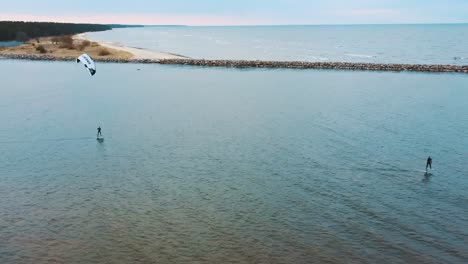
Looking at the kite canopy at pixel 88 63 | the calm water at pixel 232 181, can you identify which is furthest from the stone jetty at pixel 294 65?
the kite canopy at pixel 88 63

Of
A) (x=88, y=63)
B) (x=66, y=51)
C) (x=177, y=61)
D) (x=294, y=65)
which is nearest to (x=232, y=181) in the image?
(x=88, y=63)

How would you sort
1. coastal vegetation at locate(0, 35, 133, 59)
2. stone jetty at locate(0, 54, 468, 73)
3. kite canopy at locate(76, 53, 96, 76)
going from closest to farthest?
kite canopy at locate(76, 53, 96, 76) < stone jetty at locate(0, 54, 468, 73) < coastal vegetation at locate(0, 35, 133, 59)

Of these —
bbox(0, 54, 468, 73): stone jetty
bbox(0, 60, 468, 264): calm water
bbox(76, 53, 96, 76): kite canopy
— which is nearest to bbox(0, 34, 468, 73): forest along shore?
bbox(0, 54, 468, 73): stone jetty

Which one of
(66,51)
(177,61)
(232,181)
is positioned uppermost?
(66,51)

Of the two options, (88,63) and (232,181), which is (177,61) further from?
(232,181)

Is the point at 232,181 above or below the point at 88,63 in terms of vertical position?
below

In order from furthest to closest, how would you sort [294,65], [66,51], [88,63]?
[66,51] → [294,65] → [88,63]

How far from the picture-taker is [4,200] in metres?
27.5

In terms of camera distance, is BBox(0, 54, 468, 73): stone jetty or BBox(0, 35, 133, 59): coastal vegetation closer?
BBox(0, 54, 468, 73): stone jetty

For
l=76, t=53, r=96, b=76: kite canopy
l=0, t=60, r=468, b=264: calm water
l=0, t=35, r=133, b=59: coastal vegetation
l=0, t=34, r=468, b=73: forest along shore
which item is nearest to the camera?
l=0, t=60, r=468, b=264: calm water

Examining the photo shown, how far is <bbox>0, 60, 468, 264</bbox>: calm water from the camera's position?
22406 mm

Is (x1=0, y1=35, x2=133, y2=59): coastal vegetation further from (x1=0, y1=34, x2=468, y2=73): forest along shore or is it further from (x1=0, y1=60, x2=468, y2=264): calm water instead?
(x1=0, y1=60, x2=468, y2=264): calm water

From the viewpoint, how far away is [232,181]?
31.2m

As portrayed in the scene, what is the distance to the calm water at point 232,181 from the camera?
73.5 ft
